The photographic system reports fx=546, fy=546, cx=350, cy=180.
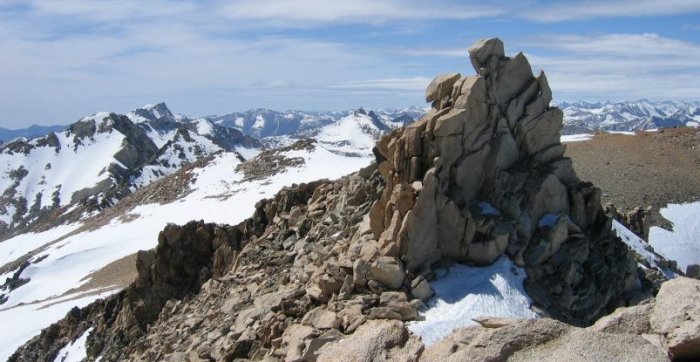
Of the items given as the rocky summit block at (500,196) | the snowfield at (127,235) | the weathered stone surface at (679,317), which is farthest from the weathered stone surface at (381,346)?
the snowfield at (127,235)

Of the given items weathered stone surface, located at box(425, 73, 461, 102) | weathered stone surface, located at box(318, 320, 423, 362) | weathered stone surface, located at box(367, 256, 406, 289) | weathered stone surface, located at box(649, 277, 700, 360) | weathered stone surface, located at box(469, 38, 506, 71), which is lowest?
weathered stone surface, located at box(367, 256, 406, 289)

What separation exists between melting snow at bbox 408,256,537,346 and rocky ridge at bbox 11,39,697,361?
524 millimetres

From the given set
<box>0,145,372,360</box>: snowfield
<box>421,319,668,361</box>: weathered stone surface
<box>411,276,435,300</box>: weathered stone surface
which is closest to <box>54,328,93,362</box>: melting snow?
<box>0,145,372,360</box>: snowfield

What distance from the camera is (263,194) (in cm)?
5819

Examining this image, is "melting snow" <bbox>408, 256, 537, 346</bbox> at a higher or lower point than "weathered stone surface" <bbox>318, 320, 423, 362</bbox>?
lower

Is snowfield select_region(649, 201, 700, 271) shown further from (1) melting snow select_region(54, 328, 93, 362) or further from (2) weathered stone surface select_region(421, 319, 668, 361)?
(1) melting snow select_region(54, 328, 93, 362)

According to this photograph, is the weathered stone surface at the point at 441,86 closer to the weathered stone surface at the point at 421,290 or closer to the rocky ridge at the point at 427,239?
the rocky ridge at the point at 427,239

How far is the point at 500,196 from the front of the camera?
2345cm

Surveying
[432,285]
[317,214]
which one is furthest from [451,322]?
[317,214]

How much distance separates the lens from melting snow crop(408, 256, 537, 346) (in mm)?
17109

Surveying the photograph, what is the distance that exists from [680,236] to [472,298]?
34.9 meters

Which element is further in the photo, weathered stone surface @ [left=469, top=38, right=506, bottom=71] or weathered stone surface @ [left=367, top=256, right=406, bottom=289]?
weathered stone surface @ [left=469, top=38, right=506, bottom=71]

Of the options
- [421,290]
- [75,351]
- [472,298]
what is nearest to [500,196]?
[472,298]

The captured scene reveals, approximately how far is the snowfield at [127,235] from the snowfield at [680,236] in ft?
89.1
